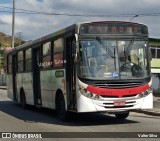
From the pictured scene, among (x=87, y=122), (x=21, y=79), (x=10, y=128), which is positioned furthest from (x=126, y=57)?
(x=21, y=79)

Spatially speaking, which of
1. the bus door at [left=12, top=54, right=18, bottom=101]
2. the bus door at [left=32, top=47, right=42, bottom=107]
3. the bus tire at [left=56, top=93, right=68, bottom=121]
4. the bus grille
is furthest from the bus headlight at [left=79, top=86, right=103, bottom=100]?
the bus door at [left=12, top=54, right=18, bottom=101]

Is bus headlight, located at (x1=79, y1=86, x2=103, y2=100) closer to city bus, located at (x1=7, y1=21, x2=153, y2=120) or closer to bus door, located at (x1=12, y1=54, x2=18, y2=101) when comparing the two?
city bus, located at (x1=7, y1=21, x2=153, y2=120)

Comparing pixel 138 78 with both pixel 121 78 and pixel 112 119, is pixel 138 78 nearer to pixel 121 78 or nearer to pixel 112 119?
pixel 121 78

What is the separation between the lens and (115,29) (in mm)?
14039

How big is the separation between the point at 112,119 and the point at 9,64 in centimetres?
993

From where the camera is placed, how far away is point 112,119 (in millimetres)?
15773

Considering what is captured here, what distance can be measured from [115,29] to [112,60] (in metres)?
1.05

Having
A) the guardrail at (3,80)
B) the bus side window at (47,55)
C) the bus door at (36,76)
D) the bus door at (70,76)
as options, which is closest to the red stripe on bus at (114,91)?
the bus door at (70,76)

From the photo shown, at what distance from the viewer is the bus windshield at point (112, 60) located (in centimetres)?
1349

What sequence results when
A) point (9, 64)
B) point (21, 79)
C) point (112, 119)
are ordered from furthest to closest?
point (9, 64) < point (21, 79) < point (112, 119)

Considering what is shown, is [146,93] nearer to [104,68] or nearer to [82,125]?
[104,68]

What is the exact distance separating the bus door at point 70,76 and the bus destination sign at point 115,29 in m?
0.65

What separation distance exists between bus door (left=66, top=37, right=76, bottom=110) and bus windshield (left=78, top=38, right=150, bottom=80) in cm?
55

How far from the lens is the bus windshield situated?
13.5 m
